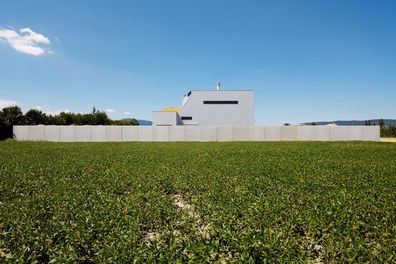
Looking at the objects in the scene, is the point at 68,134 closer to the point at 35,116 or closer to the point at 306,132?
the point at 35,116

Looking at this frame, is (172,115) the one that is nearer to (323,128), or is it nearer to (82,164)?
(323,128)

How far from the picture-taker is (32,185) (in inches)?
289

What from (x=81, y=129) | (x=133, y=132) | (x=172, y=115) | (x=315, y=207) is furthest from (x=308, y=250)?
(x=172, y=115)

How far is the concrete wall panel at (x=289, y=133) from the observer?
31205 millimetres

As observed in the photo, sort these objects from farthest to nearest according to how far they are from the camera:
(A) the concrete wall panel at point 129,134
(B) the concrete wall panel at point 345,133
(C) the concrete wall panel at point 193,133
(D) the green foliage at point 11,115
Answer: (D) the green foliage at point 11,115 < (C) the concrete wall panel at point 193,133 < (A) the concrete wall panel at point 129,134 < (B) the concrete wall panel at point 345,133

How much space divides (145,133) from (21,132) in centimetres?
1513

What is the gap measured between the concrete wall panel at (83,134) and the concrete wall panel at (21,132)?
6.09m

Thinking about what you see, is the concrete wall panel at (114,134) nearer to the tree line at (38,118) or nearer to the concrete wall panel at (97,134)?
the concrete wall panel at (97,134)

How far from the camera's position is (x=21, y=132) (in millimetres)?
30703

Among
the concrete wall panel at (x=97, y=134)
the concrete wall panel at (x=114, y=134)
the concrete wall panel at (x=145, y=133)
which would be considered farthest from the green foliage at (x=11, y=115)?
the concrete wall panel at (x=145, y=133)

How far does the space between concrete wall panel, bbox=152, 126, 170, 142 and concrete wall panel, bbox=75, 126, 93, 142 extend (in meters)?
7.80

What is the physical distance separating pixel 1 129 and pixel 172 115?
73.5 feet

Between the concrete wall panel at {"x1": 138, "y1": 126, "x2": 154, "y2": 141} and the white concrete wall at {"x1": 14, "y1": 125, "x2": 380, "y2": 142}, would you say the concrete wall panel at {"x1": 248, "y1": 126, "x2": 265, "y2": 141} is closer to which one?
the white concrete wall at {"x1": 14, "y1": 125, "x2": 380, "y2": 142}

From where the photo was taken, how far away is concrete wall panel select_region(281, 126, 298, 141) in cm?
3120
